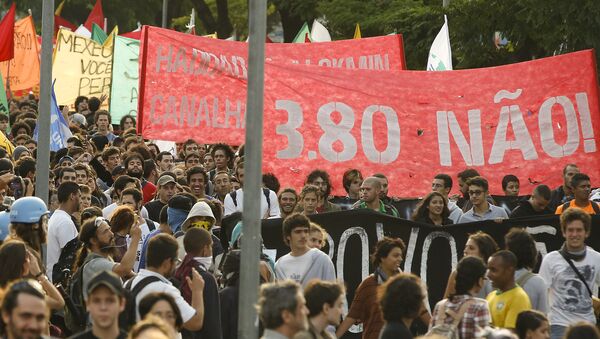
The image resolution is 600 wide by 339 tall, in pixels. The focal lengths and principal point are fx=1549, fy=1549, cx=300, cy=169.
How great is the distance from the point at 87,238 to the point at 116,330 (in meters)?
2.51

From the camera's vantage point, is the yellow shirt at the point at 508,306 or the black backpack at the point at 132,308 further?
the yellow shirt at the point at 508,306

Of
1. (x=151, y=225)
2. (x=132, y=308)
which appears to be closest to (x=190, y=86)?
(x=151, y=225)

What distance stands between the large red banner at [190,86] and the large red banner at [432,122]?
159 centimetres

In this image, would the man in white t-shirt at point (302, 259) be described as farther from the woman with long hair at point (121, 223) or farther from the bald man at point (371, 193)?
the bald man at point (371, 193)

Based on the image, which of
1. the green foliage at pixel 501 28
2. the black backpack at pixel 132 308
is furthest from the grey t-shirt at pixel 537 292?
the green foliage at pixel 501 28

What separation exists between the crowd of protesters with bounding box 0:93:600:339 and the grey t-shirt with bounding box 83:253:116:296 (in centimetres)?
1

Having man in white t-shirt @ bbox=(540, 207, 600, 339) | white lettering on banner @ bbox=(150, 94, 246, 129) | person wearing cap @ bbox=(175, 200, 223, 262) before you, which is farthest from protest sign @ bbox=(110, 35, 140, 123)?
man in white t-shirt @ bbox=(540, 207, 600, 339)

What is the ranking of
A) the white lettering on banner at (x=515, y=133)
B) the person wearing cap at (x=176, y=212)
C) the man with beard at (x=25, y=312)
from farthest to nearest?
the white lettering on banner at (x=515, y=133) → the person wearing cap at (x=176, y=212) → the man with beard at (x=25, y=312)

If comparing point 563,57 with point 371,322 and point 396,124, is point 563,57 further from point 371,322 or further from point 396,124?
point 371,322

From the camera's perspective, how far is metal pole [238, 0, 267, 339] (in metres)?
7.69

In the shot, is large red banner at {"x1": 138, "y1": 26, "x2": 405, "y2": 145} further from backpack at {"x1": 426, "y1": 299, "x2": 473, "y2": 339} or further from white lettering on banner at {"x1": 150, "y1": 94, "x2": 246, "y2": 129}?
backpack at {"x1": 426, "y1": 299, "x2": 473, "y2": 339}

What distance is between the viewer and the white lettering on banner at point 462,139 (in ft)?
48.3

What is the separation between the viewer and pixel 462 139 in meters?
14.8

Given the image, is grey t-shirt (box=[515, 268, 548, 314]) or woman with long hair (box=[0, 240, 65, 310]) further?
grey t-shirt (box=[515, 268, 548, 314])
